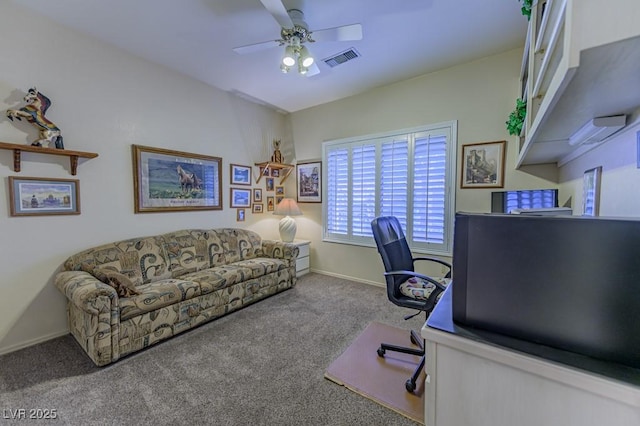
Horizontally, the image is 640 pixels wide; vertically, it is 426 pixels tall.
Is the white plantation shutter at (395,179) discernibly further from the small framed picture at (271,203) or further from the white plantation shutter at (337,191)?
the small framed picture at (271,203)

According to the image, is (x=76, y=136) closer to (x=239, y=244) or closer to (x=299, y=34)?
(x=239, y=244)

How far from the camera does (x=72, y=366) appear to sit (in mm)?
1933

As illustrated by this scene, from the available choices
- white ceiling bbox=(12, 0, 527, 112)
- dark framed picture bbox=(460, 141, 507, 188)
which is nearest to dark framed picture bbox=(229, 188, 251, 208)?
white ceiling bbox=(12, 0, 527, 112)

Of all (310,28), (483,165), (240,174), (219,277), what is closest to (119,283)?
(219,277)

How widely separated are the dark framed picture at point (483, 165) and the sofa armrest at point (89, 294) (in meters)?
3.63

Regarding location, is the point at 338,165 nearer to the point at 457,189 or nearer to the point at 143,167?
the point at 457,189

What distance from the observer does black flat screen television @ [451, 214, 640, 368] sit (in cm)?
61

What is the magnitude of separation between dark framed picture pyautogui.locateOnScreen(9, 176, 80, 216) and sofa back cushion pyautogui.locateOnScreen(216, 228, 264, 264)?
1.51 m

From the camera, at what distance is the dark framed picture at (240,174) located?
3.86 meters

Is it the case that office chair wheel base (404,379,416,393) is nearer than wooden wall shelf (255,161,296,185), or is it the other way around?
office chair wheel base (404,379,416,393)

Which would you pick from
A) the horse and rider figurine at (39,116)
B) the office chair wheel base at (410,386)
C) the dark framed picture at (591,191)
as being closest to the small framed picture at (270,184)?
the horse and rider figurine at (39,116)

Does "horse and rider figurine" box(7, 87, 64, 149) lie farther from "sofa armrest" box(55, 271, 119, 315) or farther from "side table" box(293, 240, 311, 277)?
"side table" box(293, 240, 311, 277)

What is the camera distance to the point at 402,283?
2064 millimetres

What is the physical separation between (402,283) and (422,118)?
229cm
